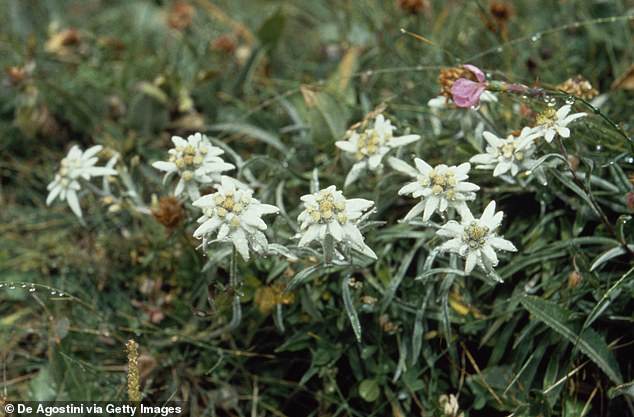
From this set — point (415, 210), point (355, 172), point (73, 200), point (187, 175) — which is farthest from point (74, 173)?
point (415, 210)

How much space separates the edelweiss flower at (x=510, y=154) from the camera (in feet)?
6.39

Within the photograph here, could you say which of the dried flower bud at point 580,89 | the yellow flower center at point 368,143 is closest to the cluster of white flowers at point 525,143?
the dried flower bud at point 580,89

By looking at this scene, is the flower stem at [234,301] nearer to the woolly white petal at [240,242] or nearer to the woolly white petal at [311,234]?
the woolly white petal at [240,242]

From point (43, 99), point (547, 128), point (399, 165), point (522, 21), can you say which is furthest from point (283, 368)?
point (522, 21)

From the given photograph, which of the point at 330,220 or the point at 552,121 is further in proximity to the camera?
the point at 552,121

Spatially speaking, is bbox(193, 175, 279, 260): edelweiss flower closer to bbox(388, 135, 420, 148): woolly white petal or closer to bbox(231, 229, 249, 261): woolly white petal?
bbox(231, 229, 249, 261): woolly white petal

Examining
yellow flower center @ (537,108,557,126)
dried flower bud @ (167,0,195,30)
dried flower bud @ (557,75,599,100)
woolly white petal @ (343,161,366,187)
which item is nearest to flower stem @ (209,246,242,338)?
woolly white petal @ (343,161,366,187)

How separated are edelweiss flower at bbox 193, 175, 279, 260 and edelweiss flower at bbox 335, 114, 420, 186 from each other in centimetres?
45

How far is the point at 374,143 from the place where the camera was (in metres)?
2.19

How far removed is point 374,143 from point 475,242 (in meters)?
0.54

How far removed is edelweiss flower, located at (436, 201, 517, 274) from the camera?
5.86 ft

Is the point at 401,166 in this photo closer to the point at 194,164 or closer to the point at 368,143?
the point at 368,143

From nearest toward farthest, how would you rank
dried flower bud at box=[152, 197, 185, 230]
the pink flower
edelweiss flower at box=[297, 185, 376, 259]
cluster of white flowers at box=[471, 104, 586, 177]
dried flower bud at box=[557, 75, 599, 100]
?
edelweiss flower at box=[297, 185, 376, 259]
cluster of white flowers at box=[471, 104, 586, 177]
the pink flower
dried flower bud at box=[557, 75, 599, 100]
dried flower bud at box=[152, 197, 185, 230]

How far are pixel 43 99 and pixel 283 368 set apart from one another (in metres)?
1.76
